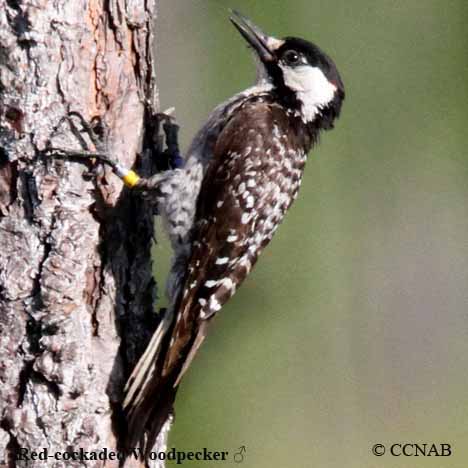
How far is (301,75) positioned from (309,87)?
2.9 inches

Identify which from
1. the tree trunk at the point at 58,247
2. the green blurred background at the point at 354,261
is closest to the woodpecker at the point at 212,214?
the tree trunk at the point at 58,247

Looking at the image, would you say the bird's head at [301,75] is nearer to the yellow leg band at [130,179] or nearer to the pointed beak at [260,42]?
the pointed beak at [260,42]

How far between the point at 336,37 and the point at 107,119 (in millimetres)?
4462

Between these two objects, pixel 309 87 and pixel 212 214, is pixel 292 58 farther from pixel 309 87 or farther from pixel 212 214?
pixel 212 214

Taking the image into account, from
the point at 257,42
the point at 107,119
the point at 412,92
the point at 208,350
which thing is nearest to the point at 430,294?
the point at 412,92

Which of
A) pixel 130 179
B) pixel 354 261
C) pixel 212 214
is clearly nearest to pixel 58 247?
pixel 130 179

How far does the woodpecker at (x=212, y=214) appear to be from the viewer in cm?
386

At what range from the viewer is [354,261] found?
26.5 feet

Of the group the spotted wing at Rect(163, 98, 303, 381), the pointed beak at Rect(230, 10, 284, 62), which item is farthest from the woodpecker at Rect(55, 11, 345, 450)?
the pointed beak at Rect(230, 10, 284, 62)

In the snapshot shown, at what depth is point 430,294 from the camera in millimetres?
8367

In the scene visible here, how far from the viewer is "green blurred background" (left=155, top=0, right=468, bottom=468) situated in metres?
7.19

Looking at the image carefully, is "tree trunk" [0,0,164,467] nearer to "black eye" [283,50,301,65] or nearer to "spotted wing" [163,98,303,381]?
"spotted wing" [163,98,303,381]

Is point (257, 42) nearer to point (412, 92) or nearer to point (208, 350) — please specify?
point (208, 350)

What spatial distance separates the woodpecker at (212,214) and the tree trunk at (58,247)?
5.4 inches
